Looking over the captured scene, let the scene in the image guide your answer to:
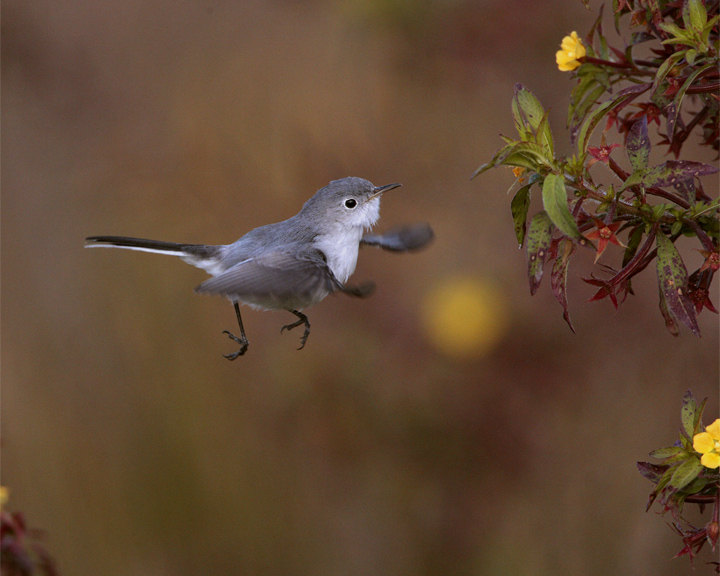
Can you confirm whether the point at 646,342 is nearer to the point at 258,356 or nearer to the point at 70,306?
the point at 258,356

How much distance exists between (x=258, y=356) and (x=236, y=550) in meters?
1.16

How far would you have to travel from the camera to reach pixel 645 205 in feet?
4.38

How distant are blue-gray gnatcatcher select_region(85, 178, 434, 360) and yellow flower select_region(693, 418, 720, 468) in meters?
1.17

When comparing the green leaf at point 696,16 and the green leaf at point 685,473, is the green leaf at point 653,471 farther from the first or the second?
the green leaf at point 696,16

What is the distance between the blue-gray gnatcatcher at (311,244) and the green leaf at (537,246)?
0.96m

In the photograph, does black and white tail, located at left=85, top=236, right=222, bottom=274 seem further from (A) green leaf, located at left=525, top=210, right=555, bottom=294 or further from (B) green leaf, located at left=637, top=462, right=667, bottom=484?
(B) green leaf, located at left=637, top=462, right=667, bottom=484

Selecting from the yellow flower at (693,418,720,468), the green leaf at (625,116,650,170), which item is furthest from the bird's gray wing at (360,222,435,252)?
the yellow flower at (693,418,720,468)

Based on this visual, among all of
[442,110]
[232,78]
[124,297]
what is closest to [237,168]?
[232,78]

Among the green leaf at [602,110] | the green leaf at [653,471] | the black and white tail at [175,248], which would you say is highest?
the black and white tail at [175,248]

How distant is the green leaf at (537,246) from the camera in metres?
1.27

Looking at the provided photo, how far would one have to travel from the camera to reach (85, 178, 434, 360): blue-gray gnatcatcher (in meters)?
2.24

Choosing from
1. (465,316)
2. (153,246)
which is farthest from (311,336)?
(153,246)

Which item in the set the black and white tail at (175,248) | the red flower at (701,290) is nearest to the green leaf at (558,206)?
the red flower at (701,290)

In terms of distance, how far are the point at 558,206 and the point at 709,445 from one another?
0.52m
